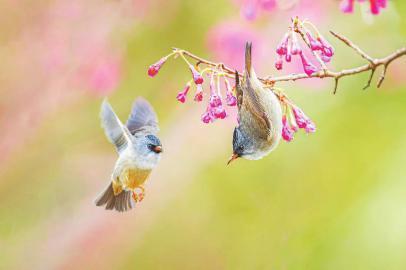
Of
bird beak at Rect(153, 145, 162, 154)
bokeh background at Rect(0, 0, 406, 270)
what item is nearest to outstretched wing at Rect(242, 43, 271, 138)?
bird beak at Rect(153, 145, 162, 154)

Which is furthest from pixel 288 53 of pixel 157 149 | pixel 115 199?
pixel 115 199

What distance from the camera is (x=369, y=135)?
1653 mm

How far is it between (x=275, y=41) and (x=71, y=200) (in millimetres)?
717

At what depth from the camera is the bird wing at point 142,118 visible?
2.24 feet

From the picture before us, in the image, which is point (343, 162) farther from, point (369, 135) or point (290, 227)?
point (290, 227)

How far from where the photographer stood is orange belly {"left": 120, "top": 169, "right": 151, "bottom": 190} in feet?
2.11

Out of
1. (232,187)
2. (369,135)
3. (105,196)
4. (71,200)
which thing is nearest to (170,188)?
(232,187)

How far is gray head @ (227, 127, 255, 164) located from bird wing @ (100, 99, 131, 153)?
0.38 feet

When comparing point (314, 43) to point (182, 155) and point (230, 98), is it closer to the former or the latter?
point (230, 98)

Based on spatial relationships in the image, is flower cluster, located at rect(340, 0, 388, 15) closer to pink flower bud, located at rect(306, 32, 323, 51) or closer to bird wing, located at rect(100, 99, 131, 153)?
pink flower bud, located at rect(306, 32, 323, 51)

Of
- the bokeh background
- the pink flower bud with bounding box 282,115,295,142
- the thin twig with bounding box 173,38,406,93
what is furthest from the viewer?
the bokeh background

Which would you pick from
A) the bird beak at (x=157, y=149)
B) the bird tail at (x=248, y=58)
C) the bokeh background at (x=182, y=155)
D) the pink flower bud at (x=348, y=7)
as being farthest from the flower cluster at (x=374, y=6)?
the bokeh background at (x=182, y=155)

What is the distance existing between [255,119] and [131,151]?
0.14 meters

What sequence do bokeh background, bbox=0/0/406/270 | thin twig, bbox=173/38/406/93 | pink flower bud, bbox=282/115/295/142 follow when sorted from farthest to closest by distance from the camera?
bokeh background, bbox=0/0/406/270 → pink flower bud, bbox=282/115/295/142 → thin twig, bbox=173/38/406/93
